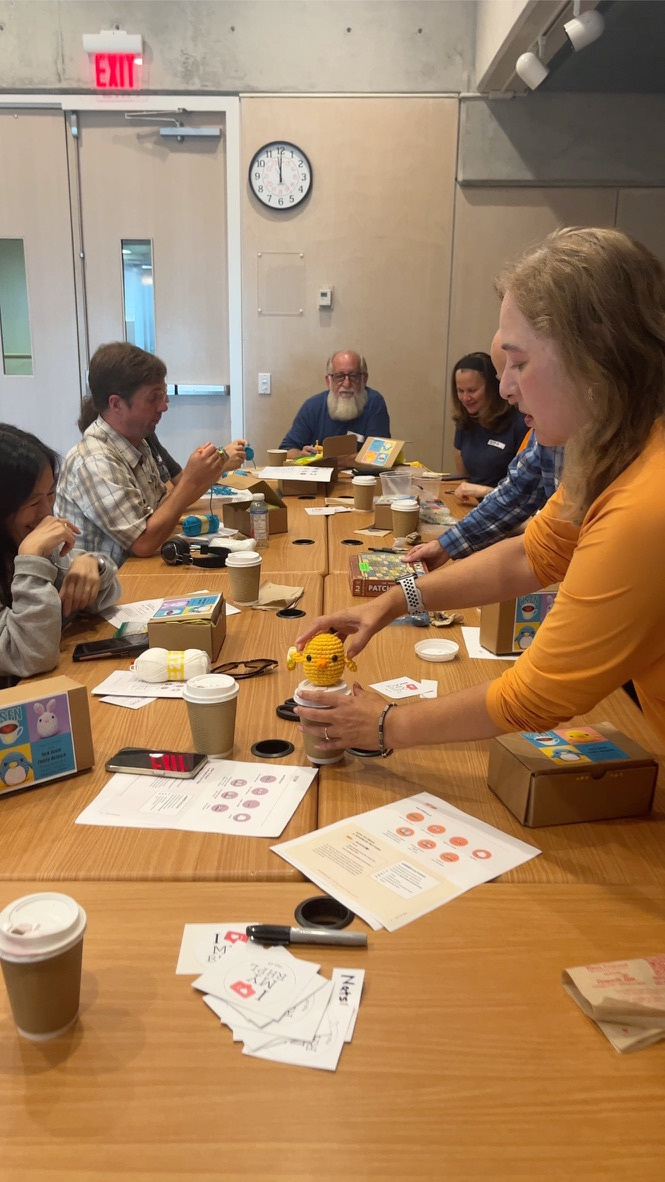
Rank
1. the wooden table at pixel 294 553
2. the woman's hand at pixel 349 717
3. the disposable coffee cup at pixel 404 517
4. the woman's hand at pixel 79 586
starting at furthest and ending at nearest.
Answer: the disposable coffee cup at pixel 404 517 < the wooden table at pixel 294 553 < the woman's hand at pixel 79 586 < the woman's hand at pixel 349 717

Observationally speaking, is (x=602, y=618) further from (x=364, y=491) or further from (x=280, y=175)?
(x=280, y=175)

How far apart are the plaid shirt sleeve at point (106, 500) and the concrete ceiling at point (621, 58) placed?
293 centimetres

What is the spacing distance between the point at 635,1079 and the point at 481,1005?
0.54 ft

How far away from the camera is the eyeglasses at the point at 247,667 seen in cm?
181

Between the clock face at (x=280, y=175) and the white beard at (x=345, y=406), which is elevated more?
the clock face at (x=280, y=175)

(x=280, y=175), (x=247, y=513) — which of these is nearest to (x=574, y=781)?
(x=247, y=513)

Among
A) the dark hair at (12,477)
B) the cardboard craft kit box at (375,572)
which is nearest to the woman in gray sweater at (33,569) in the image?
the dark hair at (12,477)

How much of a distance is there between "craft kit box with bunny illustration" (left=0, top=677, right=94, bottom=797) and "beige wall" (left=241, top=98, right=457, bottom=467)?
4.30 meters

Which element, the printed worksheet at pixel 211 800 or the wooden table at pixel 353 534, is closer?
the printed worksheet at pixel 211 800

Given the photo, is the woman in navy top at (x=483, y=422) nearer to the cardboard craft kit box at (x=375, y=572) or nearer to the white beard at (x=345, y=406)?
the white beard at (x=345, y=406)

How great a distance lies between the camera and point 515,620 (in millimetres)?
1922

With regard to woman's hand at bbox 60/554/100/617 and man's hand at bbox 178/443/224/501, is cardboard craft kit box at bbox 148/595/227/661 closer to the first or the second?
woman's hand at bbox 60/554/100/617

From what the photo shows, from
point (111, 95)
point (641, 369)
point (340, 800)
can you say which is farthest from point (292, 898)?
point (111, 95)

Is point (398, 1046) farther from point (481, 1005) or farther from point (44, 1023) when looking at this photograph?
point (44, 1023)
